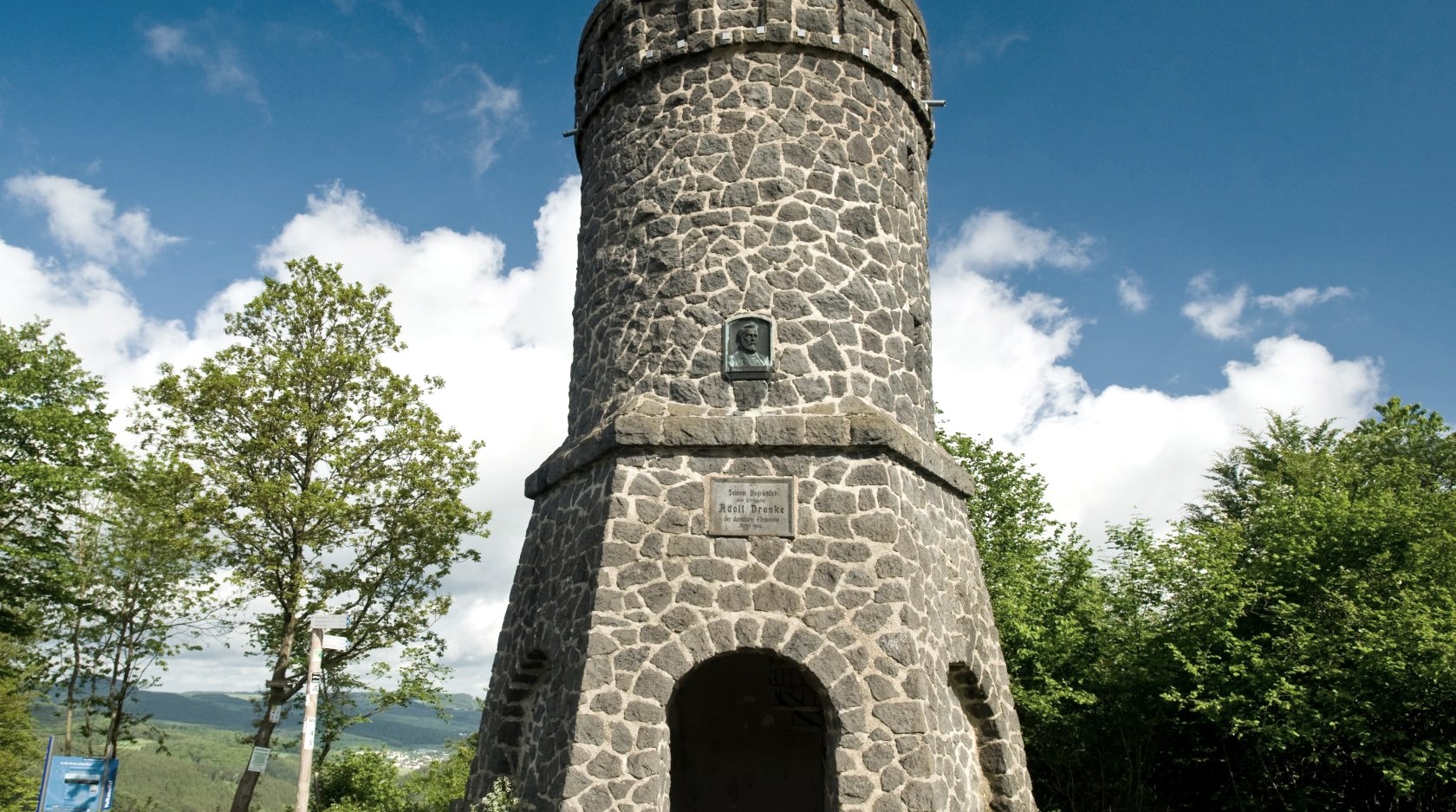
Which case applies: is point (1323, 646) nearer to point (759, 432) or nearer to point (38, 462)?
point (759, 432)

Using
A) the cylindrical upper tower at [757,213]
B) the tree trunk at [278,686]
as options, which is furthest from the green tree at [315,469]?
the cylindrical upper tower at [757,213]

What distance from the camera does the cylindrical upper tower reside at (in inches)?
376

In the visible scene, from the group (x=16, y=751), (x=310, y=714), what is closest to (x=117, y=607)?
(x=16, y=751)

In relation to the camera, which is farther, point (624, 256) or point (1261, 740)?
point (1261, 740)

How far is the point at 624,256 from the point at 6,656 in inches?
765

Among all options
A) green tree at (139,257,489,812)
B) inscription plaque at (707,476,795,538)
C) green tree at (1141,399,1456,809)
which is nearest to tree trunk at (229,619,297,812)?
green tree at (139,257,489,812)

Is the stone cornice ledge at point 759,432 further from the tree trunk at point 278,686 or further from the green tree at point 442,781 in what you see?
the green tree at point 442,781

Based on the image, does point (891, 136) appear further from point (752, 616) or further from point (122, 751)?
point (122, 751)

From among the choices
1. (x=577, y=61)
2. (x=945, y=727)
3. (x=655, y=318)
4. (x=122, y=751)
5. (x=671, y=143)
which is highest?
(x=577, y=61)

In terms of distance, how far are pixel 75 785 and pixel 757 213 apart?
12475 mm

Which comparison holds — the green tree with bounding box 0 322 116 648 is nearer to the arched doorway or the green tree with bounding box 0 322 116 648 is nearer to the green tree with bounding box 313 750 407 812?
the green tree with bounding box 313 750 407 812

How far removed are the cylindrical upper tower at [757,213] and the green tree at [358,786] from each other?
43.5 ft

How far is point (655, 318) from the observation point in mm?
9820

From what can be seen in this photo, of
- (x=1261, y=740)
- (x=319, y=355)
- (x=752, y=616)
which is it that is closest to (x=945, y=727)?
(x=752, y=616)
